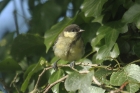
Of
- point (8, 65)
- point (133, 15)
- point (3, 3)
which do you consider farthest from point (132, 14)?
point (3, 3)

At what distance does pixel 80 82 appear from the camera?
1707 millimetres

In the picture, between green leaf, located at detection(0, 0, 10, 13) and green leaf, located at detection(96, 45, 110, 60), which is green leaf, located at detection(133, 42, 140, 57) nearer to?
green leaf, located at detection(96, 45, 110, 60)

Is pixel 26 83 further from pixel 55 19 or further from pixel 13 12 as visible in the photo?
pixel 13 12

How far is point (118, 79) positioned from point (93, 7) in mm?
514

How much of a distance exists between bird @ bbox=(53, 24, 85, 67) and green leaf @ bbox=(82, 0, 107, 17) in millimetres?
213

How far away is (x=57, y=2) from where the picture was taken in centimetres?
293

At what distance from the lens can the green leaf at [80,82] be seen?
1672 mm

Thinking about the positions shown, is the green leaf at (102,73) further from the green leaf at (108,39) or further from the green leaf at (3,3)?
the green leaf at (3,3)

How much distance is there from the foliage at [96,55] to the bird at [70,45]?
0.13ft

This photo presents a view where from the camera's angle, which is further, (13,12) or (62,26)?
(13,12)

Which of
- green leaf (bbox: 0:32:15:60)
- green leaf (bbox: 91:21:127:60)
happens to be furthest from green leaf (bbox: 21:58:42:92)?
green leaf (bbox: 0:32:15:60)

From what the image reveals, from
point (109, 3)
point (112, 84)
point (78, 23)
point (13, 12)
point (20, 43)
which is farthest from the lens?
point (13, 12)

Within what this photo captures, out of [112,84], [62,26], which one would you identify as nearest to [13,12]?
[62,26]

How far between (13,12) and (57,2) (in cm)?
49
